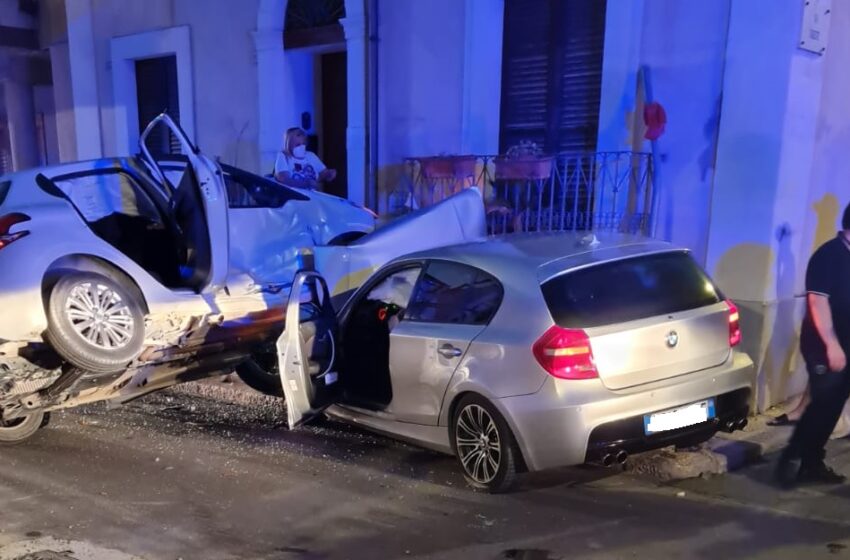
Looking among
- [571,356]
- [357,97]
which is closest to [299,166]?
[357,97]

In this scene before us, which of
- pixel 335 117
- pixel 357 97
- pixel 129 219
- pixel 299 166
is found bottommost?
pixel 129 219

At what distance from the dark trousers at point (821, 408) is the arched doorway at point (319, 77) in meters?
5.78

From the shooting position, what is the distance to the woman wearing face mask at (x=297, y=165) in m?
7.66

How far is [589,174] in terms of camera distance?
6738 mm

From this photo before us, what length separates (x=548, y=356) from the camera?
3.55 meters

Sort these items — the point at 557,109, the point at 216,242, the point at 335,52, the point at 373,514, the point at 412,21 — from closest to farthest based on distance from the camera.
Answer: the point at 373,514, the point at 216,242, the point at 557,109, the point at 412,21, the point at 335,52

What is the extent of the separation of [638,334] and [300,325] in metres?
2.19

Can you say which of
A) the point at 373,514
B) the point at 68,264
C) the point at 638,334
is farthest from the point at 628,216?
the point at 68,264

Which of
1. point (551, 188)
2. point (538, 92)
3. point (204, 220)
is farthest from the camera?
point (538, 92)

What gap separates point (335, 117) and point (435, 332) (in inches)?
261

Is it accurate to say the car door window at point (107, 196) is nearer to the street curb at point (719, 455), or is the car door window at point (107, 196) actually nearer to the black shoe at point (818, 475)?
the street curb at point (719, 455)

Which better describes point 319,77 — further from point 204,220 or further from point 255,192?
point 204,220

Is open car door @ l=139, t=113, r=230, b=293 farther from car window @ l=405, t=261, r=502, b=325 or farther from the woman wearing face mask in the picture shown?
the woman wearing face mask

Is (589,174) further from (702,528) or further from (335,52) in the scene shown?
Answer: (335,52)
